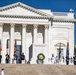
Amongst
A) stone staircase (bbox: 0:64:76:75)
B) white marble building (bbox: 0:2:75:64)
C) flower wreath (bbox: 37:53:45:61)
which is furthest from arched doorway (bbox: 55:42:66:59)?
stone staircase (bbox: 0:64:76:75)

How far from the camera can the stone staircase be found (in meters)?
50.9

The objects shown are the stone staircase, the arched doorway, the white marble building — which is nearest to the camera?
the stone staircase

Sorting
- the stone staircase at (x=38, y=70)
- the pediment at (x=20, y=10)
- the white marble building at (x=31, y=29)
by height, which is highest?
the pediment at (x=20, y=10)

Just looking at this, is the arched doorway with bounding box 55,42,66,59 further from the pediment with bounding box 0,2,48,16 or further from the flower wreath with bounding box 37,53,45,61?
the flower wreath with bounding box 37,53,45,61

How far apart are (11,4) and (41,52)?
17.9m

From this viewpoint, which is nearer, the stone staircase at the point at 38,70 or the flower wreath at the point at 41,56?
the stone staircase at the point at 38,70

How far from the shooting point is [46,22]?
81750mm

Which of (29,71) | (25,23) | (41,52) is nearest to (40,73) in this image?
(29,71)

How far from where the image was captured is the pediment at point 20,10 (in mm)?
81250

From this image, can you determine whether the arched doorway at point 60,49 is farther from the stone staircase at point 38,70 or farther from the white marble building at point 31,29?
the stone staircase at point 38,70

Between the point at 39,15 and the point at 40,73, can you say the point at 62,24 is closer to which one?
the point at 39,15

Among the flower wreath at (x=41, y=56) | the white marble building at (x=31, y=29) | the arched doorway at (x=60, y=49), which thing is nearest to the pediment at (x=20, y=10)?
the white marble building at (x=31, y=29)

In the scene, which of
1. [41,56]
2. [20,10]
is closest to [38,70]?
[41,56]

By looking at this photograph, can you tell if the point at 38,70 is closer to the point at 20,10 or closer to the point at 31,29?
the point at 20,10
